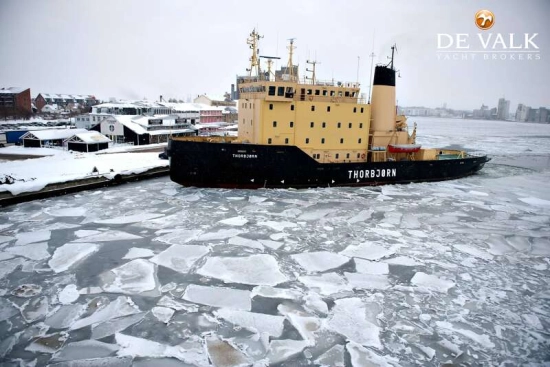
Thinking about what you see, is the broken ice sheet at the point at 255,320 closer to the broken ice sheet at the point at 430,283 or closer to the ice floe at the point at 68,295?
the ice floe at the point at 68,295

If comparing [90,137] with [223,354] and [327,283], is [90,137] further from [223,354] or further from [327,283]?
[223,354]

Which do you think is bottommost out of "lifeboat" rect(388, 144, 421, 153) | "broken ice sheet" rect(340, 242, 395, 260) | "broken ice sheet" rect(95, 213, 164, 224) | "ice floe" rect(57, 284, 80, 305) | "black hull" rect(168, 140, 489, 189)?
"ice floe" rect(57, 284, 80, 305)

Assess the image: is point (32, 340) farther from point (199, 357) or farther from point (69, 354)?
point (199, 357)

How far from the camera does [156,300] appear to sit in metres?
6.78

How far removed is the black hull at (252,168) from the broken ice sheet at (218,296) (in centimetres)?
888

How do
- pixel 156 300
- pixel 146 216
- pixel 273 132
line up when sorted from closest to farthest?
pixel 156 300, pixel 146 216, pixel 273 132

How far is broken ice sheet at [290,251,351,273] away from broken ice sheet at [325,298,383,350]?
1456 millimetres

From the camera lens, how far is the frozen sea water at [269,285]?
5.53 meters

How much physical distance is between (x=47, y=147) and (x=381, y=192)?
2962 cm

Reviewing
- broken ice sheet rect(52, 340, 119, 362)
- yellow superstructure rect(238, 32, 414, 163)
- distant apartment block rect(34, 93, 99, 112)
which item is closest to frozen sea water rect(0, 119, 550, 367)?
broken ice sheet rect(52, 340, 119, 362)

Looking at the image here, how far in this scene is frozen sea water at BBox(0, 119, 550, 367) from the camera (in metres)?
5.53

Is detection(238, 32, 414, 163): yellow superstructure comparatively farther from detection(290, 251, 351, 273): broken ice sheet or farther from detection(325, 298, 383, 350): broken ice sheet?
detection(325, 298, 383, 350): broken ice sheet

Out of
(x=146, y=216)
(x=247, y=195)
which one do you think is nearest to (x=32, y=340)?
(x=146, y=216)

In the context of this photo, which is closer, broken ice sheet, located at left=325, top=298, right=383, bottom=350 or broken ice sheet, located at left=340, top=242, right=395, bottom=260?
broken ice sheet, located at left=325, top=298, right=383, bottom=350
